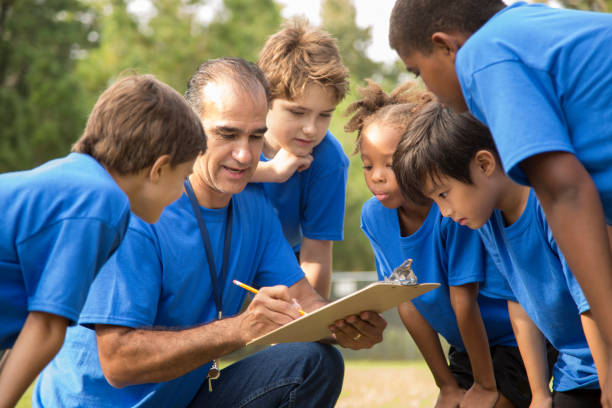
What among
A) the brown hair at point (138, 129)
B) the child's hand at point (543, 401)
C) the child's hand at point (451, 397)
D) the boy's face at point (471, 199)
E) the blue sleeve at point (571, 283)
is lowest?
the child's hand at point (451, 397)

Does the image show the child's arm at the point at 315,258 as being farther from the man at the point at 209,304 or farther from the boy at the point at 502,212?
the boy at the point at 502,212

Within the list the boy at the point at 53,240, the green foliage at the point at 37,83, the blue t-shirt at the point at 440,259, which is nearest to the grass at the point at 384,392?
the blue t-shirt at the point at 440,259

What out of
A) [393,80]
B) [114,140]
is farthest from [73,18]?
[393,80]

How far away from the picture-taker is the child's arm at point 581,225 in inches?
77.3

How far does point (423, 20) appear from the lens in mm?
2445

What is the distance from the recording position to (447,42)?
2.41 meters

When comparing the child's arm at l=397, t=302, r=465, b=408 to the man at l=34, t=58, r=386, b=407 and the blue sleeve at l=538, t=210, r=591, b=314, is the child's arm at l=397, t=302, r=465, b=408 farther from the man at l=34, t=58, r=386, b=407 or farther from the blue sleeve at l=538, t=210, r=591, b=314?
the blue sleeve at l=538, t=210, r=591, b=314

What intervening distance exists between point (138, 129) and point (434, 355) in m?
1.97

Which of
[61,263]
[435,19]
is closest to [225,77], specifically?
[435,19]

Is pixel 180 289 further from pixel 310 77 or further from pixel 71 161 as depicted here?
pixel 310 77

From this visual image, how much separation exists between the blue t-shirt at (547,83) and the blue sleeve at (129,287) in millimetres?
1532

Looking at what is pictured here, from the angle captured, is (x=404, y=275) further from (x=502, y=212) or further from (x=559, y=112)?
(x=559, y=112)

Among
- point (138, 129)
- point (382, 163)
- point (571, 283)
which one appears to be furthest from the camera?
point (382, 163)

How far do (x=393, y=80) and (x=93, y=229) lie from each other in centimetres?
3567
